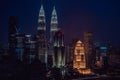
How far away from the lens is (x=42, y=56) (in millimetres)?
22812

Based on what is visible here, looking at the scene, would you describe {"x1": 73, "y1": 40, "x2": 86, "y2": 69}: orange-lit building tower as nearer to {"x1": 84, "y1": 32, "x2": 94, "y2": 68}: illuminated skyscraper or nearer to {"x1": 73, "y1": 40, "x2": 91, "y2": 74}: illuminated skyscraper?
{"x1": 73, "y1": 40, "x2": 91, "y2": 74}: illuminated skyscraper

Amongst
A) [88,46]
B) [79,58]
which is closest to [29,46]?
[79,58]

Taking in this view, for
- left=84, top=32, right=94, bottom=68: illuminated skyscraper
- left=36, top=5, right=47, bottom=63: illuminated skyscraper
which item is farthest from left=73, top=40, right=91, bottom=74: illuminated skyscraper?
left=36, top=5, right=47, bottom=63: illuminated skyscraper

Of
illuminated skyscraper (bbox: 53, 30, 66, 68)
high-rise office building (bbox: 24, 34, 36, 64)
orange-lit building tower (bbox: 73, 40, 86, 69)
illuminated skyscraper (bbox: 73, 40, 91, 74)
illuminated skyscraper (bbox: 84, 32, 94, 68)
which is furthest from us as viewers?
illuminated skyscraper (bbox: 84, 32, 94, 68)

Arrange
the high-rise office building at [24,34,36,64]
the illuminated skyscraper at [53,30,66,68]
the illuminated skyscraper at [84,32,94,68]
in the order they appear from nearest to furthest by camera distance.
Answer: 1. the illuminated skyscraper at [53,30,66,68]
2. the high-rise office building at [24,34,36,64]
3. the illuminated skyscraper at [84,32,94,68]

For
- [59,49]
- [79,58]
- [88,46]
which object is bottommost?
[79,58]

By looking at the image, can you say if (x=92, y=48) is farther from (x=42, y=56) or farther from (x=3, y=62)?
(x=3, y=62)

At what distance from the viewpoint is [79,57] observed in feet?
82.1

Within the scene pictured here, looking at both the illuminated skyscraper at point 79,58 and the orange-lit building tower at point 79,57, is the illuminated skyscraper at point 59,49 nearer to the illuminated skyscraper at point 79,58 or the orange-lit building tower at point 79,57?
the illuminated skyscraper at point 79,58

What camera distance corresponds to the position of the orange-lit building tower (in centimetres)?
2447

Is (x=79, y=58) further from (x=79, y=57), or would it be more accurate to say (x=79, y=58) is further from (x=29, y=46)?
(x=29, y=46)

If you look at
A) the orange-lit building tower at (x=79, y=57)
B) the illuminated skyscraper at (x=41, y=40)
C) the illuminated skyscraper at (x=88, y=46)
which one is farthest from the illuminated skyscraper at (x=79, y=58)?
the illuminated skyscraper at (x=41, y=40)

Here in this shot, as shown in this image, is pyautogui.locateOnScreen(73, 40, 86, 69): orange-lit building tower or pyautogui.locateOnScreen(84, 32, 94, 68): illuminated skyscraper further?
pyautogui.locateOnScreen(84, 32, 94, 68): illuminated skyscraper

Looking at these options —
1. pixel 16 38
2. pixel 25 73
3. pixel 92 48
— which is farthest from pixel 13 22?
pixel 25 73
